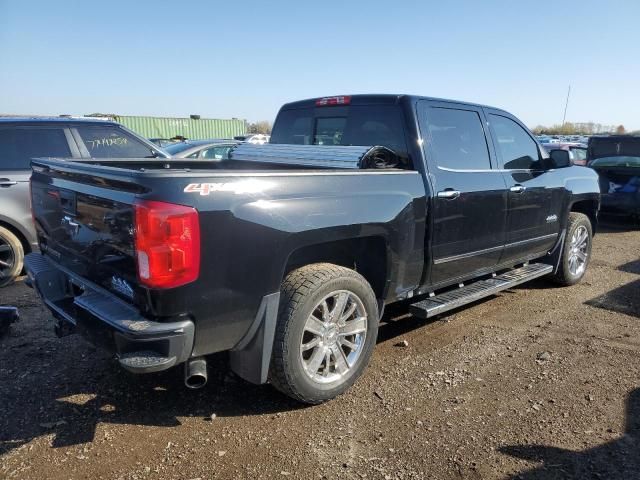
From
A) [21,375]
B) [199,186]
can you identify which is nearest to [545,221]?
[199,186]

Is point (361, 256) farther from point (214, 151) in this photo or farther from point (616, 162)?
point (616, 162)

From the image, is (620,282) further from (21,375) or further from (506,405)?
(21,375)

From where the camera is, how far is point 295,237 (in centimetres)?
287

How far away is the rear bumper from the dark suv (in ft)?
10.2

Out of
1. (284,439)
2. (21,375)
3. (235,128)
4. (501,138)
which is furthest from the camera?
(235,128)

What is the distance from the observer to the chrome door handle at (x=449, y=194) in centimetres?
379

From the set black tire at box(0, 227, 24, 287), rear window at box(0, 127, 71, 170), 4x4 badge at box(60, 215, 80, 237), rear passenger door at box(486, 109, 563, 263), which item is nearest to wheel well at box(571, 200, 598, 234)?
rear passenger door at box(486, 109, 563, 263)

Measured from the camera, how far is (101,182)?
8.97 feet

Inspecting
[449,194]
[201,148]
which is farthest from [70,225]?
[201,148]

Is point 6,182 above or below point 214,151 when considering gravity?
below

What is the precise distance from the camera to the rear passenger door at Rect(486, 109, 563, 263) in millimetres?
4656

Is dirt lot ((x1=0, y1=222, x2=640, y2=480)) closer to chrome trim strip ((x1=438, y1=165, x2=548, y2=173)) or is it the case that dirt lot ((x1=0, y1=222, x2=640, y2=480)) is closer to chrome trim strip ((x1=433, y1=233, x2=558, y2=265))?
chrome trim strip ((x1=433, y1=233, x2=558, y2=265))

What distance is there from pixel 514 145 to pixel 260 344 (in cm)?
340

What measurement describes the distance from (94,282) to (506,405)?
2.66 metres
